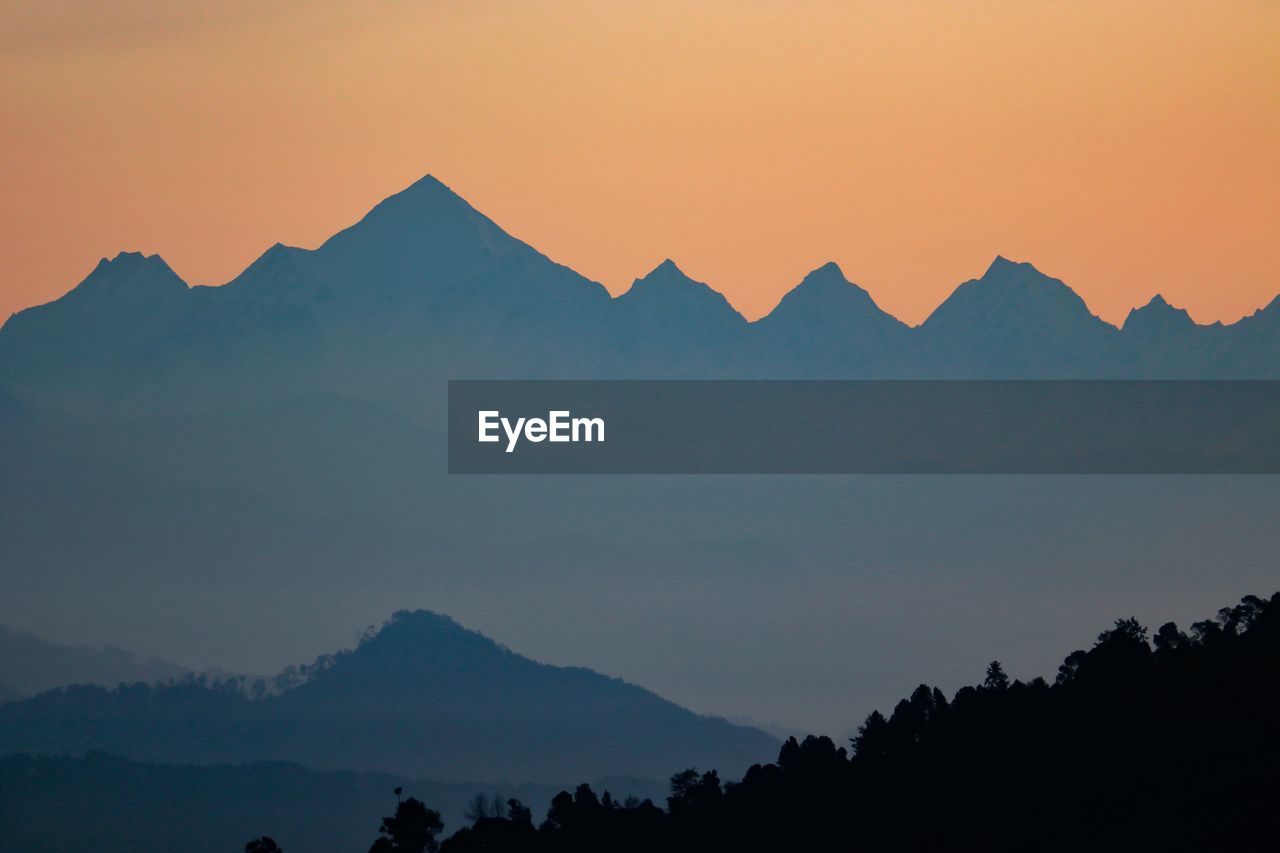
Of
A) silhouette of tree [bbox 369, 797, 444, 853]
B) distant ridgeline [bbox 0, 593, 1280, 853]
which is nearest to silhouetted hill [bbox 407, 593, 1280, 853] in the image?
distant ridgeline [bbox 0, 593, 1280, 853]

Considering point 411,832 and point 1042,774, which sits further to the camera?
point 411,832

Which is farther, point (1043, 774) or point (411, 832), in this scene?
point (411, 832)

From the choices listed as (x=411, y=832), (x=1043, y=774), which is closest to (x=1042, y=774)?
(x=1043, y=774)

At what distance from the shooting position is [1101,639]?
153000 mm

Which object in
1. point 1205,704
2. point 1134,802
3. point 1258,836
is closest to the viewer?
point 1258,836

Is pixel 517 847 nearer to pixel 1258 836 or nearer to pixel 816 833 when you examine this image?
pixel 816 833

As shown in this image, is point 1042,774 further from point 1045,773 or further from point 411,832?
point 411,832

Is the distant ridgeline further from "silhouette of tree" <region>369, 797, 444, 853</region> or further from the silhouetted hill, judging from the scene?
"silhouette of tree" <region>369, 797, 444, 853</region>

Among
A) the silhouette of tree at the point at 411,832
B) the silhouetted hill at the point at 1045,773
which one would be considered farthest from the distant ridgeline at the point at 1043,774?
the silhouette of tree at the point at 411,832

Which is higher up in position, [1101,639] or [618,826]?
[1101,639]

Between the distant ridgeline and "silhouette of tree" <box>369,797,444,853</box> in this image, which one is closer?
the distant ridgeline

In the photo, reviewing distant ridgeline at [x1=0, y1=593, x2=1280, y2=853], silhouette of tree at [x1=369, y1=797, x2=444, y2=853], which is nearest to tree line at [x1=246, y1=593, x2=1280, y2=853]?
distant ridgeline at [x1=0, y1=593, x2=1280, y2=853]

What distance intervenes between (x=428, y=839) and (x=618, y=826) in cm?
2211

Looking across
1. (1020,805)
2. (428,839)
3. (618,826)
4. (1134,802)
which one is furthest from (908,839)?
(428,839)
